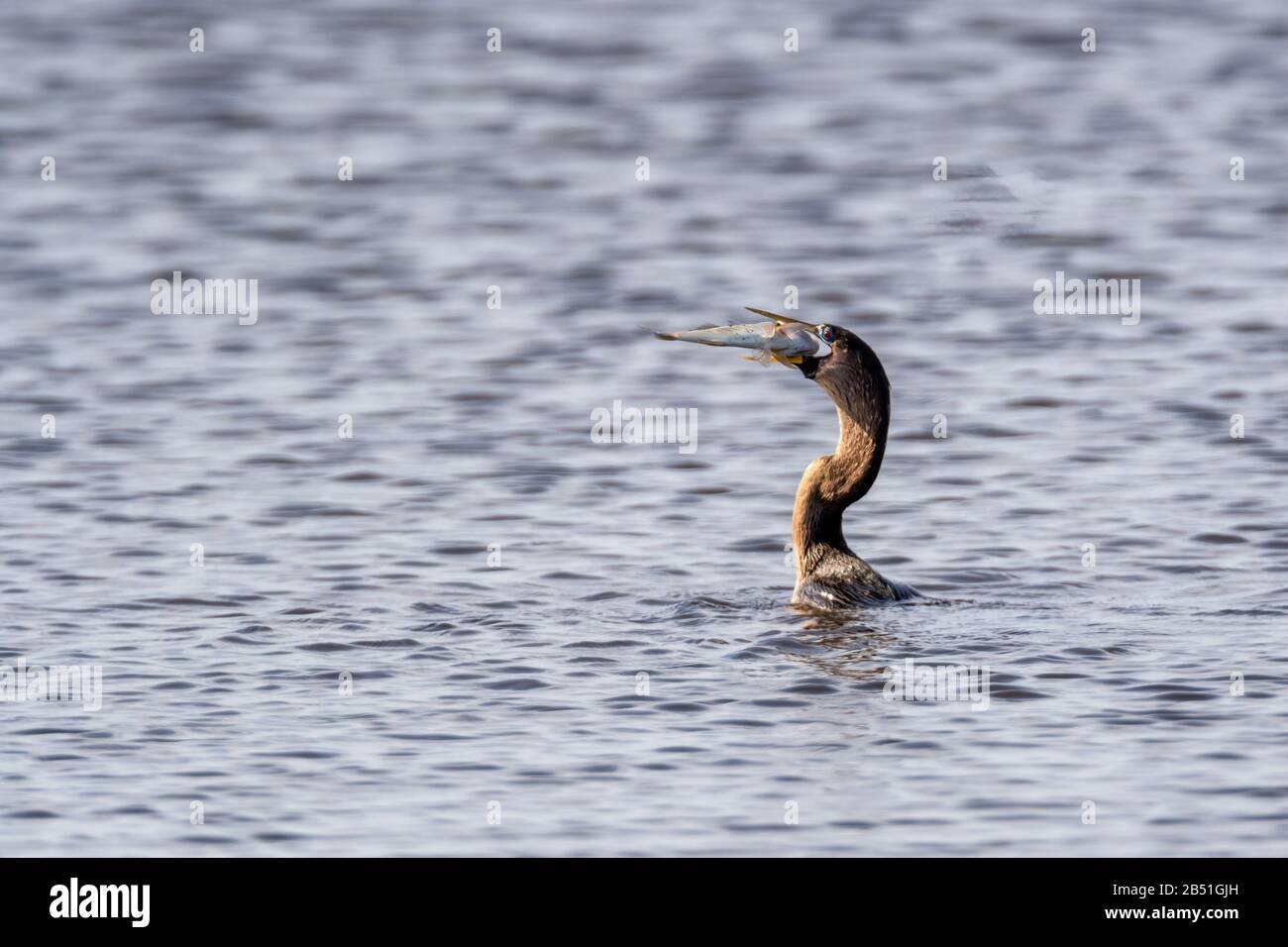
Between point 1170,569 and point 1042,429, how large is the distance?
9.91 feet

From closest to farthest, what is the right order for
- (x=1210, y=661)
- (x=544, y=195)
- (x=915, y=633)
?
(x=1210, y=661) → (x=915, y=633) → (x=544, y=195)

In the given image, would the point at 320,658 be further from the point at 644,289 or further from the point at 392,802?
the point at 644,289

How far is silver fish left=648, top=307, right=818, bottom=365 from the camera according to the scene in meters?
12.4

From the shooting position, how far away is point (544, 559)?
13258mm

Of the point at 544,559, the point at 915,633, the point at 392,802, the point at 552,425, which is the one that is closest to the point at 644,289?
the point at 552,425

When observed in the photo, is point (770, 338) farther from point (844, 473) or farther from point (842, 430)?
point (844, 473)
